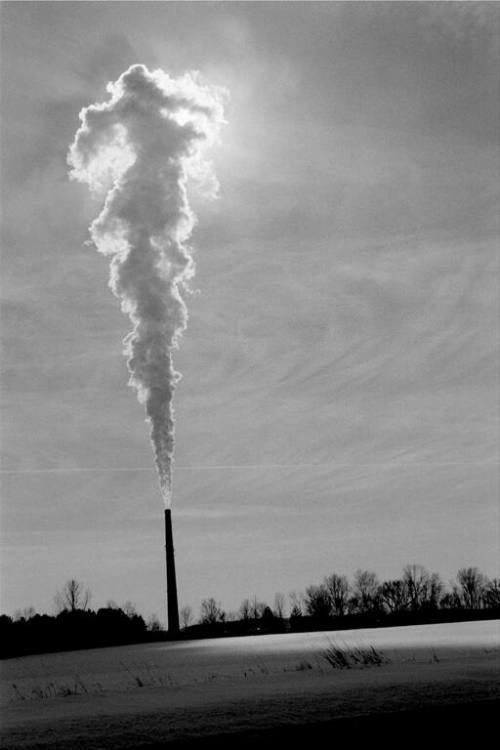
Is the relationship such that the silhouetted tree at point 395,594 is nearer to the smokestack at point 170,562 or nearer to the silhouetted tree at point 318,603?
the silhouetted tree at point 318,603

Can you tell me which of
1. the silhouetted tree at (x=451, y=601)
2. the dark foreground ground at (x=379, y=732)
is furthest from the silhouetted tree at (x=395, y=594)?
the dark foreground ground at (x=379, y=732)

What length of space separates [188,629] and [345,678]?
9792 cm

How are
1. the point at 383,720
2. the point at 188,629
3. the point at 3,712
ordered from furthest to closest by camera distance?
the point at 188,629 < the point at 3,712 < the point at 383,720

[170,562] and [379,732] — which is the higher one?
[170,562]

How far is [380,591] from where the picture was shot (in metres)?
144

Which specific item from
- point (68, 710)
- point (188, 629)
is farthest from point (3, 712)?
point (188, 629)

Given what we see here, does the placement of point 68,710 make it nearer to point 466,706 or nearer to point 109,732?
point 109,732

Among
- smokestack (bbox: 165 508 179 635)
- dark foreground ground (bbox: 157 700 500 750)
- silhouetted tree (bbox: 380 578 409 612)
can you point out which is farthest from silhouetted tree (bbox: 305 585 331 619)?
dark foreground ground (bbox: 157 700 500 750)

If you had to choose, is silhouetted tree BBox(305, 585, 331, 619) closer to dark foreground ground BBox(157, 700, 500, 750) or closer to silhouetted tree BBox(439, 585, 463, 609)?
silhouetted tree BBox(439, 585, 463, 609)

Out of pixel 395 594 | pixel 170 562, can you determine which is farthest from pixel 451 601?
pixel 170 562

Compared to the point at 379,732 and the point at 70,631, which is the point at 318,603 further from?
the point at 379,732

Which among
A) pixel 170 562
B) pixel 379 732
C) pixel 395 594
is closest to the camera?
pixel 379 732

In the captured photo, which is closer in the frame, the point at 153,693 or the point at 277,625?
the point at 153,693

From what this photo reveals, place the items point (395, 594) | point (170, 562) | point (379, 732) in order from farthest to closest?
point (395, 594) < point (170, 562) < point (379, 732)
